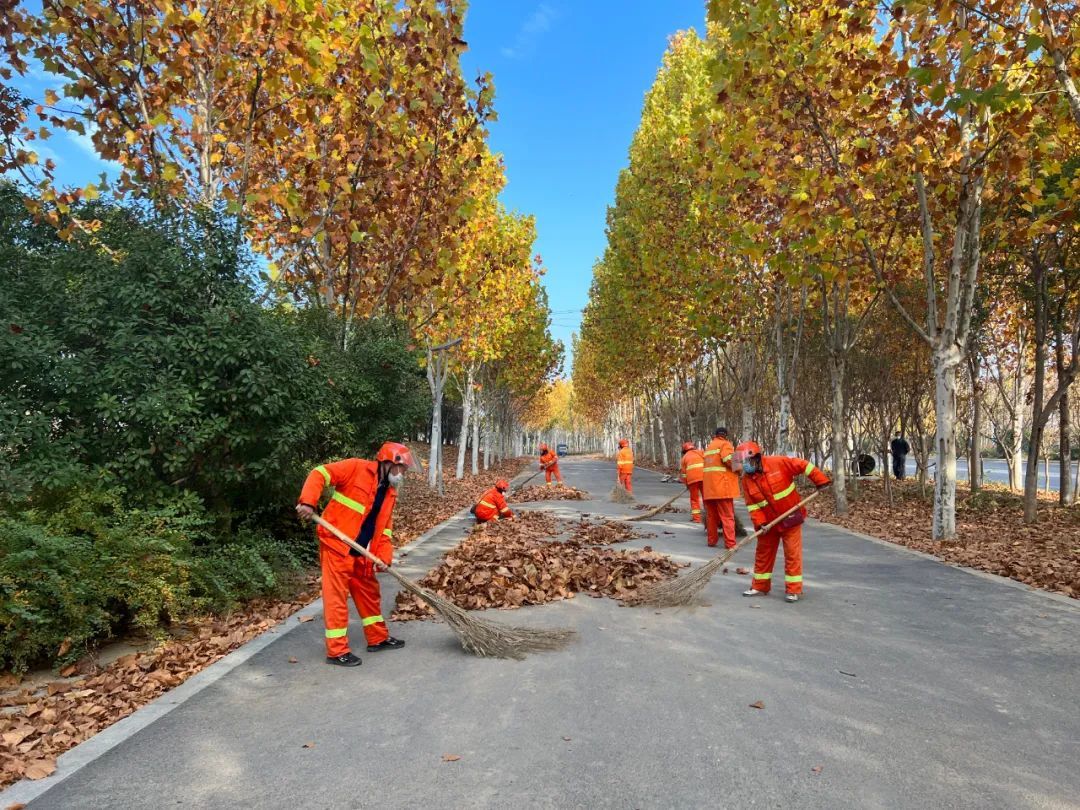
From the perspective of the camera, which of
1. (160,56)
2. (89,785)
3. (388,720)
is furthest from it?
(160,56)

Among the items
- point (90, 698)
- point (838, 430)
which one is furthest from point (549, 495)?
point (90, 698)

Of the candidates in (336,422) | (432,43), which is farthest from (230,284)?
(432,43)

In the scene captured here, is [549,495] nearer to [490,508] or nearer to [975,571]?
[490,508]

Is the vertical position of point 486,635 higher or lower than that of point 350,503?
lower

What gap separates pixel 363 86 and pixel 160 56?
2.60 meters

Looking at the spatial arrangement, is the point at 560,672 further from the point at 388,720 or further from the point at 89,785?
the point at 89,785

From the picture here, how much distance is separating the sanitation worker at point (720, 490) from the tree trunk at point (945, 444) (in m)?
3.09

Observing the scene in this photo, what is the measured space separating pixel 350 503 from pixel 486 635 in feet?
4.78

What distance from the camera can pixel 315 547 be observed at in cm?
880

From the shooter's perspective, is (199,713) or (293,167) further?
(293,167)

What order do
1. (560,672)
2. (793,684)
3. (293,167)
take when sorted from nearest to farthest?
(793,684) < (560,672) < (293,167)

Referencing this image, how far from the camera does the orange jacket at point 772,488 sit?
682 cm

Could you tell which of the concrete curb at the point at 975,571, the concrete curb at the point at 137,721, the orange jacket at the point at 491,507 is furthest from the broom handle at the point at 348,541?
the orange jacket at the point at 491,507

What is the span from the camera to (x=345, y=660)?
499cm
